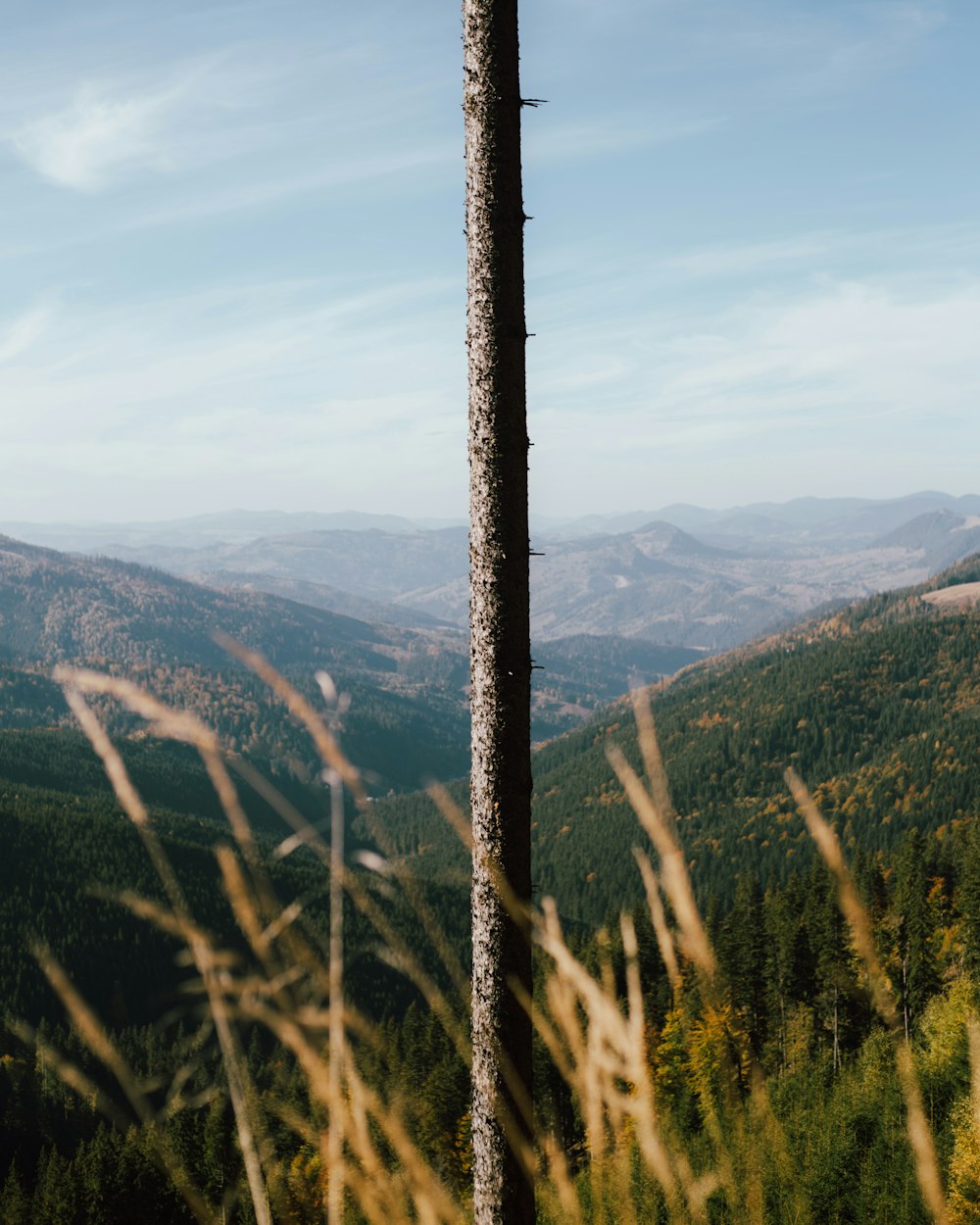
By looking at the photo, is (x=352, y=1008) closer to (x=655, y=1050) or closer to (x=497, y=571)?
(x=497, y=571)

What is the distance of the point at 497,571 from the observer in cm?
461

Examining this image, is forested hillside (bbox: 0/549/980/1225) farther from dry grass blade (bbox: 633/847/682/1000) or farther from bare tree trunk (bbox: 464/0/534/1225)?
bare tree trunk (bbox: 464/0/534/1225)

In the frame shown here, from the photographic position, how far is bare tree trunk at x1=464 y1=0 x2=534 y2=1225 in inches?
177

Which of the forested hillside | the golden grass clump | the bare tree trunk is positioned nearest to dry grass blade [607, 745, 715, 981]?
the golden grass clump

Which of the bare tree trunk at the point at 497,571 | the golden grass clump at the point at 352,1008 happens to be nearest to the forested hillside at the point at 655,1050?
the golden grass clump at the point at 352,1008

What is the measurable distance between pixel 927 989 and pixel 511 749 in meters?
51.1

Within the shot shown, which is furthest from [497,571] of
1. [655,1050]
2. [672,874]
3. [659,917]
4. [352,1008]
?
[655,1050]

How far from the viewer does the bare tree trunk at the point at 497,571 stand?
4.50 m

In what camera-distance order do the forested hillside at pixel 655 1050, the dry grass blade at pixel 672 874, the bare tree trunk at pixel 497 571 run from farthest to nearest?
the forested hillside at pixel 655 1050 → the bare tree trunk at pixel 497 571 → the dry grass blade at pixel 672 874

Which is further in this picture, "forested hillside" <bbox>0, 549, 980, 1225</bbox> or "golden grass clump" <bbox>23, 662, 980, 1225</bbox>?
"forested hillside" <bbox>0, 549, 980, 1225</bbox>

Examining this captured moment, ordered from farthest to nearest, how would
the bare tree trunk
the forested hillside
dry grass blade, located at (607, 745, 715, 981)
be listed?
the forested hillside, the bare tree trunk, dry grass blade, located at (607, 745, 715, 981)

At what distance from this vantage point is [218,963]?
12.6 feet

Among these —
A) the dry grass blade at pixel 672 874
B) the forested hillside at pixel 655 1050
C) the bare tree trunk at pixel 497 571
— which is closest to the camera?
the dry grass blade at pixel 672 874

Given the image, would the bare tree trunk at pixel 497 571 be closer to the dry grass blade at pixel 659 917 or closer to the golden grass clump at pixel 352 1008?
the golden grass clump at pixel 352 1008
